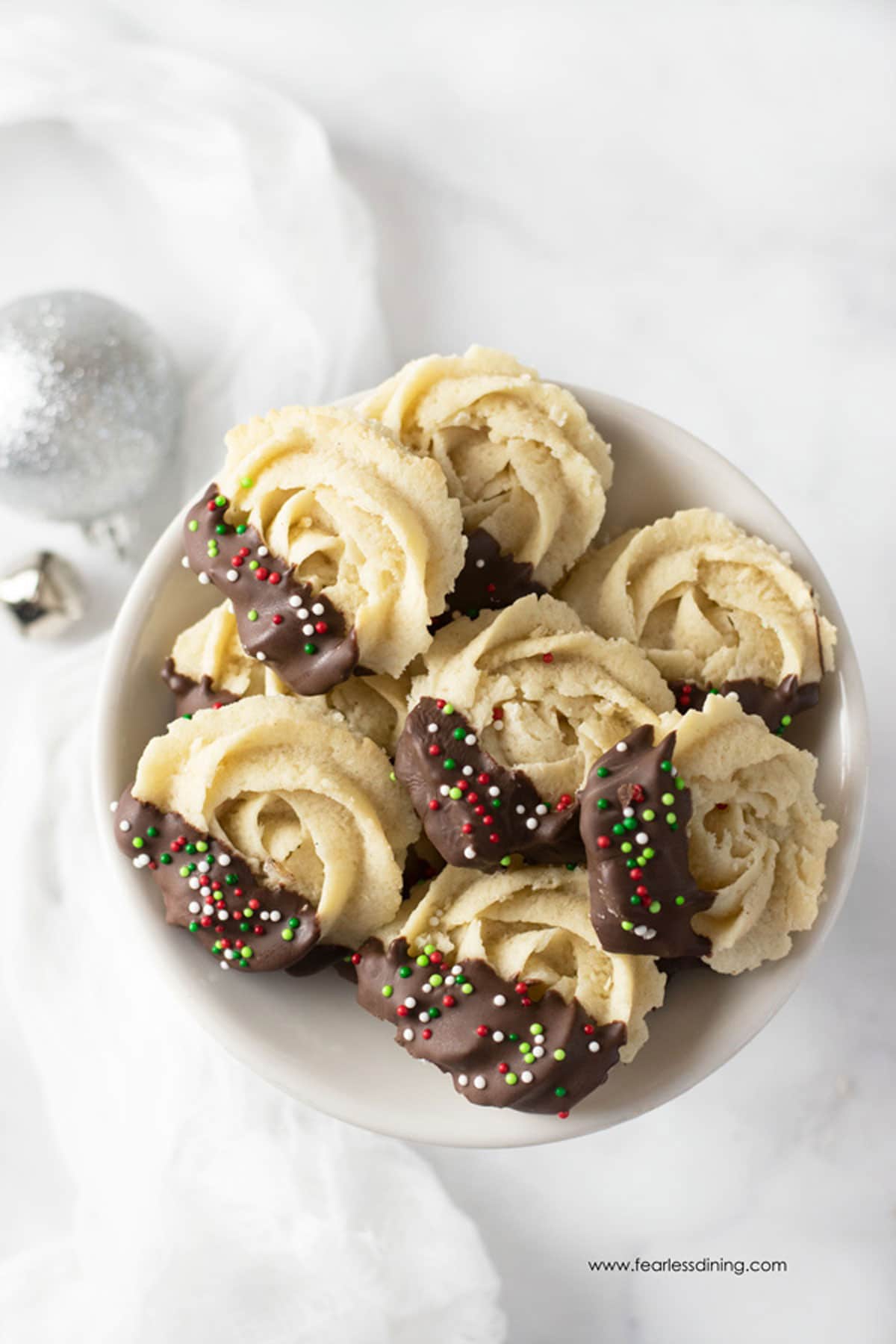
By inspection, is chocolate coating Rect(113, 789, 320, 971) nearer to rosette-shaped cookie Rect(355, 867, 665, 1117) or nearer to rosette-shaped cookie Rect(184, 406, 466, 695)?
rosette-shaped cookie Rect(355, 867, 665, 1117)

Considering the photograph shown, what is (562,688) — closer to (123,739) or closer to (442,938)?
(442,938)

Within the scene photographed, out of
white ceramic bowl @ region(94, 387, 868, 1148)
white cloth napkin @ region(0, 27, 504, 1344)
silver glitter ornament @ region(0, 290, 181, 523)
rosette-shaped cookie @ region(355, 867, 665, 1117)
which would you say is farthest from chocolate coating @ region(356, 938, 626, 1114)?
silver glitter ornament @ region(0, 290, 181, 523)

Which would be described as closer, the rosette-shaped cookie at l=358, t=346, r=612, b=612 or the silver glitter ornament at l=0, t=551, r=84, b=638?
the rosette-shaped cookie at l=358, t=346, r=612, b=612

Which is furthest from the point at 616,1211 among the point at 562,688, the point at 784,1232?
the point at 562,688

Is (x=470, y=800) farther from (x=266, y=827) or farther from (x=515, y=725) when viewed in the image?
(x=266, y=827)

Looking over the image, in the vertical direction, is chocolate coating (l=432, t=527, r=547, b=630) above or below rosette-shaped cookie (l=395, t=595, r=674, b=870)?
above

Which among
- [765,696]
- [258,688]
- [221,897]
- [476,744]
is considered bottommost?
[221,897]

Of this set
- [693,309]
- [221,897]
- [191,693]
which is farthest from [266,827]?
[693,309]

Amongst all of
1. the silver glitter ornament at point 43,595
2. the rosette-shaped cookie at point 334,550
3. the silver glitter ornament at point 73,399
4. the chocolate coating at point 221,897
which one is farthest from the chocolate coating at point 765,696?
the silver glitter ornament at point 43,595
